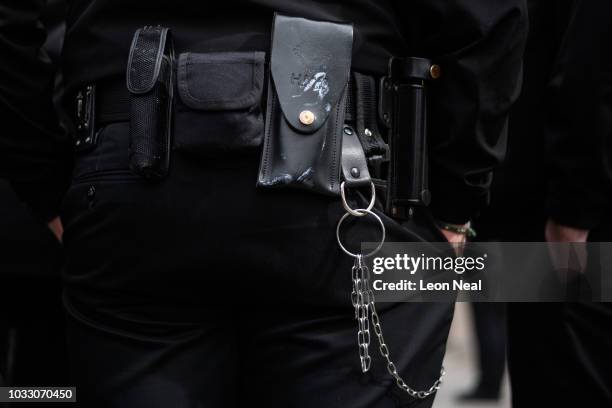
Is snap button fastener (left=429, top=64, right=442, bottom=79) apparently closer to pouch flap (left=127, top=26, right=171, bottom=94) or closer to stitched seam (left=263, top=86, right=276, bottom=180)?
stitched seam (left=263, top=86, right=276, bottom=180)

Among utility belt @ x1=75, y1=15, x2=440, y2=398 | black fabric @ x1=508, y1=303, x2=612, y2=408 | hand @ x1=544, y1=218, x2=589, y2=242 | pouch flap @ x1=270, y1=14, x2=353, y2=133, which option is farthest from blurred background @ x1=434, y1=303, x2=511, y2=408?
pouch flap @ x1=270, y1=14, x2=353, y2=133

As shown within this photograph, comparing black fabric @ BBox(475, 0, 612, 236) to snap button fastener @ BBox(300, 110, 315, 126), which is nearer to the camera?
snap button fastener @ BBox(300, 110, 315, 126)

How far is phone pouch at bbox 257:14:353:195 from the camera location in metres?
1.27

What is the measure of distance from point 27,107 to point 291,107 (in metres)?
0.64

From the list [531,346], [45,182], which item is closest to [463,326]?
[531,346]

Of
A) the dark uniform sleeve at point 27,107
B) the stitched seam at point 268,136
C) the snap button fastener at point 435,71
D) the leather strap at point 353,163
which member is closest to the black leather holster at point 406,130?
the snap button fastener at point 435,71

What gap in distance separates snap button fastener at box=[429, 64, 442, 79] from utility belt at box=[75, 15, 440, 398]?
154mm

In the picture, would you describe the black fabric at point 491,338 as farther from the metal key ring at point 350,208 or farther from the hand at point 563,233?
the metal key ring at point 350,208

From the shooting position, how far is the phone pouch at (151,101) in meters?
1.29

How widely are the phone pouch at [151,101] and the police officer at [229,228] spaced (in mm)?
27

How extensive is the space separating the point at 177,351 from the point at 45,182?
60 cm

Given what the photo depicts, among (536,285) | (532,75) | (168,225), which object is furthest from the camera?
(532,75)

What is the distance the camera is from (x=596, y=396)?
2162 mm

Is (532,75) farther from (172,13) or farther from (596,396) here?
(172,13)
